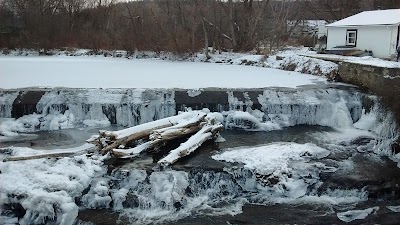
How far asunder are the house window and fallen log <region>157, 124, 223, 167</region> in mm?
12760

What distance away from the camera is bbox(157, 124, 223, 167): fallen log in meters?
9.32

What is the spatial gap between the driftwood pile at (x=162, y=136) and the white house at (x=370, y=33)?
1137 cm

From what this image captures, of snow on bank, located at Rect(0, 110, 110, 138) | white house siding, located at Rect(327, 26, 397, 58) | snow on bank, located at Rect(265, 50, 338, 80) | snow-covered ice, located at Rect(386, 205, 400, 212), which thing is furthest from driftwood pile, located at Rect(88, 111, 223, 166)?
white house siding, located at Rect(327, 26, 397, 58)

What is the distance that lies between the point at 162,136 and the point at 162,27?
18714 millimetres

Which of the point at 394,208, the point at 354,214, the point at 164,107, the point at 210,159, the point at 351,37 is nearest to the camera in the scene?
the point at 354,214

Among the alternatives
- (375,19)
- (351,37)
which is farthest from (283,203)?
(351,37)

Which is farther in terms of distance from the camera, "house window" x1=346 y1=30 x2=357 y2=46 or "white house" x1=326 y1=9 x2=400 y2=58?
"house window" x1=346 y1=30 x2=357 y2=46

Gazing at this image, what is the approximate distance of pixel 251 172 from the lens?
8.98 metres

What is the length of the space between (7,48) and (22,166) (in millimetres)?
22831

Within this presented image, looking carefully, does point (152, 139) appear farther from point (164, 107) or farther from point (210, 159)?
point (164, 107)

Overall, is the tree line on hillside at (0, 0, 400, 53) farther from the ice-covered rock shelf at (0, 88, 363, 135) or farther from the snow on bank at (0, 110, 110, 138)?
the snow on bank at (0, 110, 110, 138)

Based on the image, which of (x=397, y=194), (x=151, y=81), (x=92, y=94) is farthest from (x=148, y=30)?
(x=397, y=194)

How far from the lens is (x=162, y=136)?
10.4 meters

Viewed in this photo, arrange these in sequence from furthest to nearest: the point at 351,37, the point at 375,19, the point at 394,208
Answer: the point at 351,37 → the point at 375,19 → the point at 394,208
